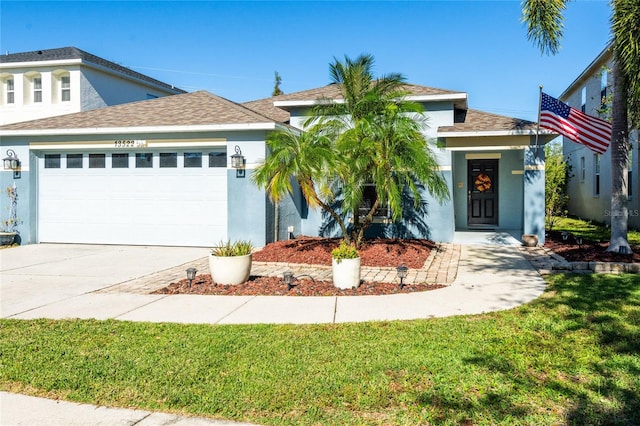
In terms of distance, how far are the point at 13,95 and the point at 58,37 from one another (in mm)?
3793

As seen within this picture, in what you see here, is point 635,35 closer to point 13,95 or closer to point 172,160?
point 172,160

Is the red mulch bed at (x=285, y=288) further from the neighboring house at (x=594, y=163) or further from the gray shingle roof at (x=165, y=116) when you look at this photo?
the neighboring house at (x=594, y=163)

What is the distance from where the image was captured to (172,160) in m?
13.2

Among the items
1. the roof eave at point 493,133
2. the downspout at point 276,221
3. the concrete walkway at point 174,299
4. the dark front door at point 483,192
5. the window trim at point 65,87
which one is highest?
the window trim at point 65,87

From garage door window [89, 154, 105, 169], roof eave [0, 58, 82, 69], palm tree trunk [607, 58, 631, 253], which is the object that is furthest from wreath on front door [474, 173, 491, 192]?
roof eave [0, 58, 82, 69]

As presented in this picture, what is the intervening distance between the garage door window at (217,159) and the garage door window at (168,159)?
3.35ft

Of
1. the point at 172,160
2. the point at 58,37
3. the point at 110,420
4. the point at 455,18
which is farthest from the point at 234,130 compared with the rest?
the point at 58,37

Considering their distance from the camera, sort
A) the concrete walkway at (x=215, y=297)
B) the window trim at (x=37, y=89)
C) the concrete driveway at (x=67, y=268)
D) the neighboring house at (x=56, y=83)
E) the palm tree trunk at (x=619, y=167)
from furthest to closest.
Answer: the window trim at (x=37, y=89) → the neighboring house at (x=56, y=83) → the palm tree trunk at (x=619, y=167) → the concrete driveway at (x=67, y=268) → the concrete walkway at (x=215, y=297)

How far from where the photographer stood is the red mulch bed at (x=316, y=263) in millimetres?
7711

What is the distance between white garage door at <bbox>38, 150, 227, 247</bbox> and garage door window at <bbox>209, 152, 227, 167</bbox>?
3cm

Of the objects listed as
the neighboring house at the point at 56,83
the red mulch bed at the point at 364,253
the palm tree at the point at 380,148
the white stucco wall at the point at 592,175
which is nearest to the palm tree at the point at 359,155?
the palm tree at the point at 380,148

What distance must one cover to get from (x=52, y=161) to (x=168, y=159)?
3691mm

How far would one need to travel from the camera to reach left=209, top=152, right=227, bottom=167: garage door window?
12.9m

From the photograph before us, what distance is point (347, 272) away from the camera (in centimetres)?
782
